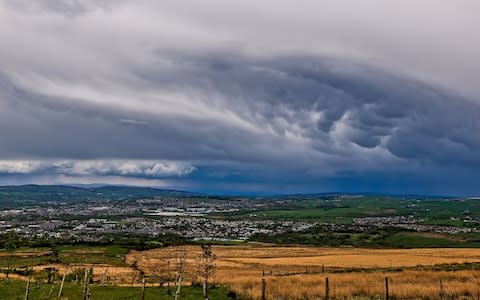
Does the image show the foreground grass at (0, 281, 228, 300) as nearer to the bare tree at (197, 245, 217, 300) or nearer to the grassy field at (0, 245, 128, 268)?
the bare tree at (197, 245, 217, 300)

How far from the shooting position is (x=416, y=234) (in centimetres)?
18738

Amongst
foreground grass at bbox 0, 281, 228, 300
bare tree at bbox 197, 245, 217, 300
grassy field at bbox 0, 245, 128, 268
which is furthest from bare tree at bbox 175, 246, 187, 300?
grassy field at bbox 0, 245, 128, 268

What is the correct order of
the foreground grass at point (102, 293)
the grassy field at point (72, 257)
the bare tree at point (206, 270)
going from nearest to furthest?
the bare tree at point (206, 270) < the foreground grass at point (102, 293) < the grassy field at point (72, 257)

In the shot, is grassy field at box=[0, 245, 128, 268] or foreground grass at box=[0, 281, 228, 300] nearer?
foreground grass at box=[0, 281, 228, 300]

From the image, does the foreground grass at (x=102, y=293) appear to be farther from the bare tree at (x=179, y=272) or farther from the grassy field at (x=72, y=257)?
the grassy field at (x=72, y=257)

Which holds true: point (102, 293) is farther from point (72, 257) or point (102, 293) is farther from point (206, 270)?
point (72, 257)

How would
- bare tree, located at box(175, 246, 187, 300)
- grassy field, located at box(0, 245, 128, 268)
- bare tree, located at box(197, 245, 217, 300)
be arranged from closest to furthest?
bare tree, located at box(175, 246, 187, 300), bare tree, located at box(197, 245, 217, 300), grassy field, located at box(0, 245, 128, 268)

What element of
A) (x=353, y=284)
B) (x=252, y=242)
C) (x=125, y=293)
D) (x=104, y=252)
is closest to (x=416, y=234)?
(x=252, y=242)

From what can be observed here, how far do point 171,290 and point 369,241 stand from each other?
452 ft

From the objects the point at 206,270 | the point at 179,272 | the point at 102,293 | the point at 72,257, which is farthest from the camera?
the point at 72,257

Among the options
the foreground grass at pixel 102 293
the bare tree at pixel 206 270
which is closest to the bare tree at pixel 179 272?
the bare tree at pixel 206 270

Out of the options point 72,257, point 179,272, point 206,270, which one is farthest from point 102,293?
point 72,257

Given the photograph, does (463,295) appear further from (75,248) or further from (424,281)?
(75,248)

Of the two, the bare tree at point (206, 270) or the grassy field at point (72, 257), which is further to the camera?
the grassy field at point (72, 257)
